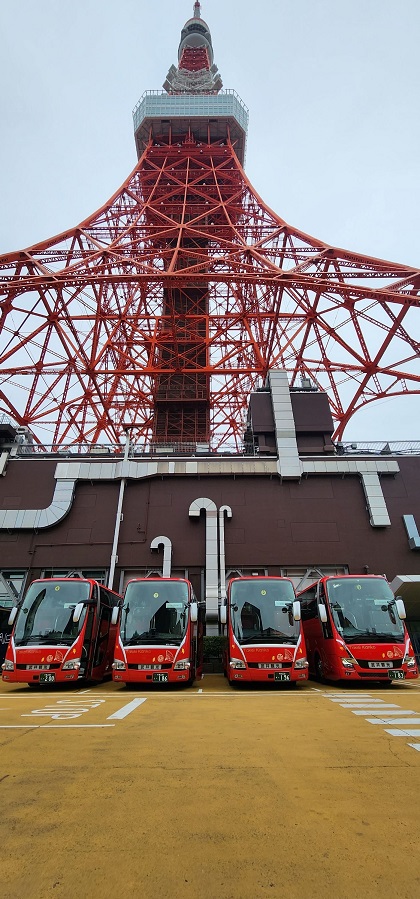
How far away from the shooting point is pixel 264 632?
10008mm

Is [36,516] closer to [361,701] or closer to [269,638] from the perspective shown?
[269,638]

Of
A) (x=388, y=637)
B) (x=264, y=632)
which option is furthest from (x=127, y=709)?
(x=388, y=637)

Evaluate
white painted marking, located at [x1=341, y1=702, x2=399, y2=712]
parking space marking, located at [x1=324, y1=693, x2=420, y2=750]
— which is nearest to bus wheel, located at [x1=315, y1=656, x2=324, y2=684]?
parking space marking, located at [x1=324, y1=693, x2=420, y2=750]

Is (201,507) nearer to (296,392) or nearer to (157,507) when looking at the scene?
(157,507)

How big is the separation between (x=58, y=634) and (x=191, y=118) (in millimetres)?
36404

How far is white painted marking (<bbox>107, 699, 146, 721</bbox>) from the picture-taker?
5.86 m

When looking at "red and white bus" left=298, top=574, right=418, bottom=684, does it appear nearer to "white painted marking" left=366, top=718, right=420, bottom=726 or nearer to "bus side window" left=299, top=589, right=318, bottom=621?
"bus side window" left=299, top=589, right=318, bottom=621

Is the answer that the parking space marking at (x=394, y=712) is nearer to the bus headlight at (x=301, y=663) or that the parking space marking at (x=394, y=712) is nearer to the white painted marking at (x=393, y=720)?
the white painted marking at (x=393, y=720)

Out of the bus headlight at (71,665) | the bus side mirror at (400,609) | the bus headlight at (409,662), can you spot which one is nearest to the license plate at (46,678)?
the bus headlight at (71,665)

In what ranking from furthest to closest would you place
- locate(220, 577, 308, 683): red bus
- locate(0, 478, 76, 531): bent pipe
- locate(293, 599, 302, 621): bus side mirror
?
locate(0, 478, 76, 531): bent pipe, locate(293, 599, 302, 621): bus side mirror, locate(220, 577, 308, 683): red bus

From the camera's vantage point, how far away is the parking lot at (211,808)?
1843mm

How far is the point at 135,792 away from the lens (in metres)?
2.87

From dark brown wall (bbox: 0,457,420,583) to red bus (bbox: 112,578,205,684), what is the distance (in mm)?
6613

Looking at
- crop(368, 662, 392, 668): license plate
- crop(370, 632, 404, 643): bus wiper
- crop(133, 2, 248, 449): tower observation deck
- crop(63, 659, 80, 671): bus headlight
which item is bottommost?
crop(368, 662, 392, 668): license plate
